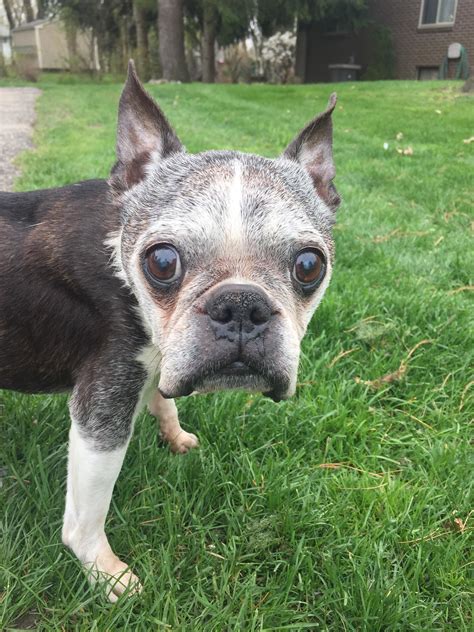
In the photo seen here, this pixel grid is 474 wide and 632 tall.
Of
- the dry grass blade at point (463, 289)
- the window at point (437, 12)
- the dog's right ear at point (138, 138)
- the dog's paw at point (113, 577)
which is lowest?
the dog's paw at point (113, 577)

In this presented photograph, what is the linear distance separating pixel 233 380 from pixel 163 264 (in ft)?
1.43

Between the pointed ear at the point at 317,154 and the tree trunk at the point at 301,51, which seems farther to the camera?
the tree trunk at the point at 301,51

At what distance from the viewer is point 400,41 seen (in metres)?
23.6

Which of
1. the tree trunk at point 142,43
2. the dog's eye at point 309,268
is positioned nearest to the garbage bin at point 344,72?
the tree trunk at point 142,43

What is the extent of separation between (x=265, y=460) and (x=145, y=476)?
0.56 metres

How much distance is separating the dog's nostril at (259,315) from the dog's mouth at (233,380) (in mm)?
126

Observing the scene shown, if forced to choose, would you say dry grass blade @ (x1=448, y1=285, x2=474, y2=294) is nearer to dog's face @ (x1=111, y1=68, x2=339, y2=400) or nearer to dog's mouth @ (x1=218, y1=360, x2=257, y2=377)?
dog's face @ (x1=111, y1=68, x2=339, y2=400)

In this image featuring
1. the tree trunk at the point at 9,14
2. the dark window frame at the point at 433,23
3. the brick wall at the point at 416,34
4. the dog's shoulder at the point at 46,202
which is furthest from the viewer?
the tree trunk at the point at 9,14

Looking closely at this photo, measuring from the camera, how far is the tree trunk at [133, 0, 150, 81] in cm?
2381

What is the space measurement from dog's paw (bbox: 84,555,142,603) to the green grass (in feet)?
0.15

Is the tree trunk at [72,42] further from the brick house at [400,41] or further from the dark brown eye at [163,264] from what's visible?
the dark brown eye at [163,264]

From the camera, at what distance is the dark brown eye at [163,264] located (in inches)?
72.6

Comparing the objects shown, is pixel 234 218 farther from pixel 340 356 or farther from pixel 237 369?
pixel 340 356

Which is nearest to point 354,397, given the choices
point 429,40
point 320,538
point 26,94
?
point 320,538
